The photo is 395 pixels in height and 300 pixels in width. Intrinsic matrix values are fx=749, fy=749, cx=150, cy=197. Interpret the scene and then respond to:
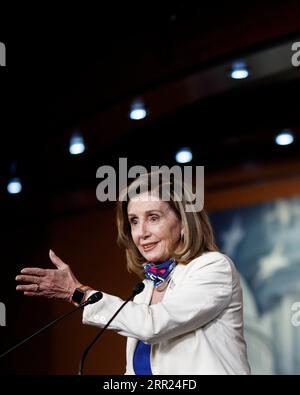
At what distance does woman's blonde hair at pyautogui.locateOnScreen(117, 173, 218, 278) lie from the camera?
202 centimetres

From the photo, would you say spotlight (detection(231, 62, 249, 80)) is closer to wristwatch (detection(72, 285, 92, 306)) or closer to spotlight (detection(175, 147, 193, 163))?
spotlight (detection(175, 147, 193, 163))

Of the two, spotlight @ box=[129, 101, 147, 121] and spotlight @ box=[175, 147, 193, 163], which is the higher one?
spotlight @ box=[129, 101, 147, 121]

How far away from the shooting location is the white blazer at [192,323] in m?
1.83

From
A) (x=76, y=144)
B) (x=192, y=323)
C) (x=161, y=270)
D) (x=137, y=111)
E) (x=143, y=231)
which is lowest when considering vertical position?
(x=192, y=323)

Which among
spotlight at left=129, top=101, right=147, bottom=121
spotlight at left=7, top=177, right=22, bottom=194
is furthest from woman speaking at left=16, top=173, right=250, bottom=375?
spotlight at left=7, top=177, right=22, bottom=194

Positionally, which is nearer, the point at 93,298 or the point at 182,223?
the point at 93,298

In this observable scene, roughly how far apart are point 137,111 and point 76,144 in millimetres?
481

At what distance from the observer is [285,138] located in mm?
4547

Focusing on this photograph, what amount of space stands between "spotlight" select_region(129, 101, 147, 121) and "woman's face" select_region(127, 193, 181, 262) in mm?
2047

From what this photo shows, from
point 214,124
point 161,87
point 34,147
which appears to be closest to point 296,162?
point 214,124

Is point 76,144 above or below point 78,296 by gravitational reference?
above

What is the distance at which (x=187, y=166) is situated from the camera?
4.69m

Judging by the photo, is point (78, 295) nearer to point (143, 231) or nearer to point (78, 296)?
point (78, 296)

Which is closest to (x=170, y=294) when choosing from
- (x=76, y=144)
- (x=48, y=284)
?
(x=48, y=284)
